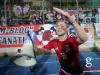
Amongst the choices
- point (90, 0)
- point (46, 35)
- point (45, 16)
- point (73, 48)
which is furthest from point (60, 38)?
point (90, 0)

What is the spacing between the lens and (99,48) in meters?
18.6

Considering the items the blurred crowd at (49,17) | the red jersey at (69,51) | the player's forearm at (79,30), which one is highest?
the player's forearm at (79,30)

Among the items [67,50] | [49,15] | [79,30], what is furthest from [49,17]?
[79,30]

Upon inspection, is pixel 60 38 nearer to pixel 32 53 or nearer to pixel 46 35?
pixel 32 53

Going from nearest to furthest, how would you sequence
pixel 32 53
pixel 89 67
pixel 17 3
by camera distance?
pixel 32 53 < pixel 89 67 < pixel 17 3

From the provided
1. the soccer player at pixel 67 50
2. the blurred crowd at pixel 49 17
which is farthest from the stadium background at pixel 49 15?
the soccer player at pixel 67 50

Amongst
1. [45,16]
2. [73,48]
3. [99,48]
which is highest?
[73,48]

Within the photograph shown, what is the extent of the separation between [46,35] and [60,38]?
11584 mm

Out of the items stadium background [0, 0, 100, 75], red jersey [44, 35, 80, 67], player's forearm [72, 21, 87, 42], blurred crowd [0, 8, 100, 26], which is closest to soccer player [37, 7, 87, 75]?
Answer: red jersey [44, 35, 80, 67]

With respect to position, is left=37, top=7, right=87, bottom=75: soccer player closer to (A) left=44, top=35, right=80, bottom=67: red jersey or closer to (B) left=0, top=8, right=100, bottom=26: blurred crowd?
(A) left=44, top=35, right=80, bottom=67: red jersey

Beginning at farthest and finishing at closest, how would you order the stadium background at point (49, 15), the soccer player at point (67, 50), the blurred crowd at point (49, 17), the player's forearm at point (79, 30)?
the blurred crowd at point (49, 17), the stadium background at point (49, 15), the soccer player at point (67, 50), the player's forearm at point (79, 30)

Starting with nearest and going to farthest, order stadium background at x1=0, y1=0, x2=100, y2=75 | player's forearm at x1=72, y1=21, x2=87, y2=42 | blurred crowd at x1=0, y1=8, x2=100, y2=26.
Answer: player's forearm at x1=72, y1=21, x2=87, y2=42 < stadium background at x1=0, y1=0, x2=100, y2=75 < blurred crowd at x1=0, y1=8, x2=100, y2=26

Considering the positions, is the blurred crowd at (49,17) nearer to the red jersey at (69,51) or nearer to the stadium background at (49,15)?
the stadium background at (49,15)

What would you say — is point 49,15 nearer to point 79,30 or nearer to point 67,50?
point 67,50
